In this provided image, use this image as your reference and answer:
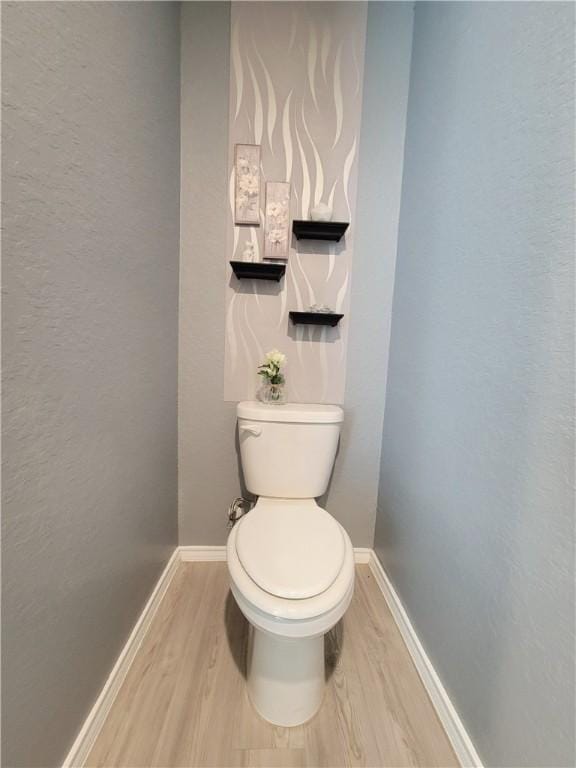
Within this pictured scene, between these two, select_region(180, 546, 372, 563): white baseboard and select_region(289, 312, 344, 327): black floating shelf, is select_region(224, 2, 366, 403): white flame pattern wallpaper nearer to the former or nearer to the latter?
select_region(289, 312, 344, 327): black floating shelf

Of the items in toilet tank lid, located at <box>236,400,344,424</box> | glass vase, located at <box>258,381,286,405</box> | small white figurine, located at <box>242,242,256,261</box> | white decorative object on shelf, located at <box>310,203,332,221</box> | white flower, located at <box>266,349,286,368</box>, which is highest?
white decorative object on shelf, located at <box>310,203,332,221</box>

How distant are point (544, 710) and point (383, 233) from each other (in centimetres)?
143

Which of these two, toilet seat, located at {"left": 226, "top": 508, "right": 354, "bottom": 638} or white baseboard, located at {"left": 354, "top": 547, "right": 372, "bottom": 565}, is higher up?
toilet seat, located at {"left": 226, "top": 508, "right": 354, "bottom": 638}

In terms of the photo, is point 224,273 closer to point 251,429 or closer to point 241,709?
point 251,429

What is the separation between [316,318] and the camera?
4.28ft

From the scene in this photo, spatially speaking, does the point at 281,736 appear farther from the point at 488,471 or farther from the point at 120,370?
the point at 120,370

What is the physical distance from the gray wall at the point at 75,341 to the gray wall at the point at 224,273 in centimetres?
18

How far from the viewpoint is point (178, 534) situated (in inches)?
57.1

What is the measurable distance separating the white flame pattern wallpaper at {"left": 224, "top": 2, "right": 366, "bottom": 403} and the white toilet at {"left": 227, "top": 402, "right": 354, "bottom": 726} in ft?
0.80

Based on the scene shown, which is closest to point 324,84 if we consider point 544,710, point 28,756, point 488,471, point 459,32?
point 459,32

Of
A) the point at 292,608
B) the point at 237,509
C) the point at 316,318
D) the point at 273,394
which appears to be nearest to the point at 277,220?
the point at 316,318

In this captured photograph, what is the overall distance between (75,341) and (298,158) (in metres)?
1.11

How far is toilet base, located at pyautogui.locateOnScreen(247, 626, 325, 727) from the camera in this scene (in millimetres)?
852

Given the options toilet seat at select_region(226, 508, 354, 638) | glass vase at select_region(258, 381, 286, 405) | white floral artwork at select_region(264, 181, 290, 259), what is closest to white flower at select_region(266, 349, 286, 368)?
glass vase at select_region(258, 381, 286, 405)
